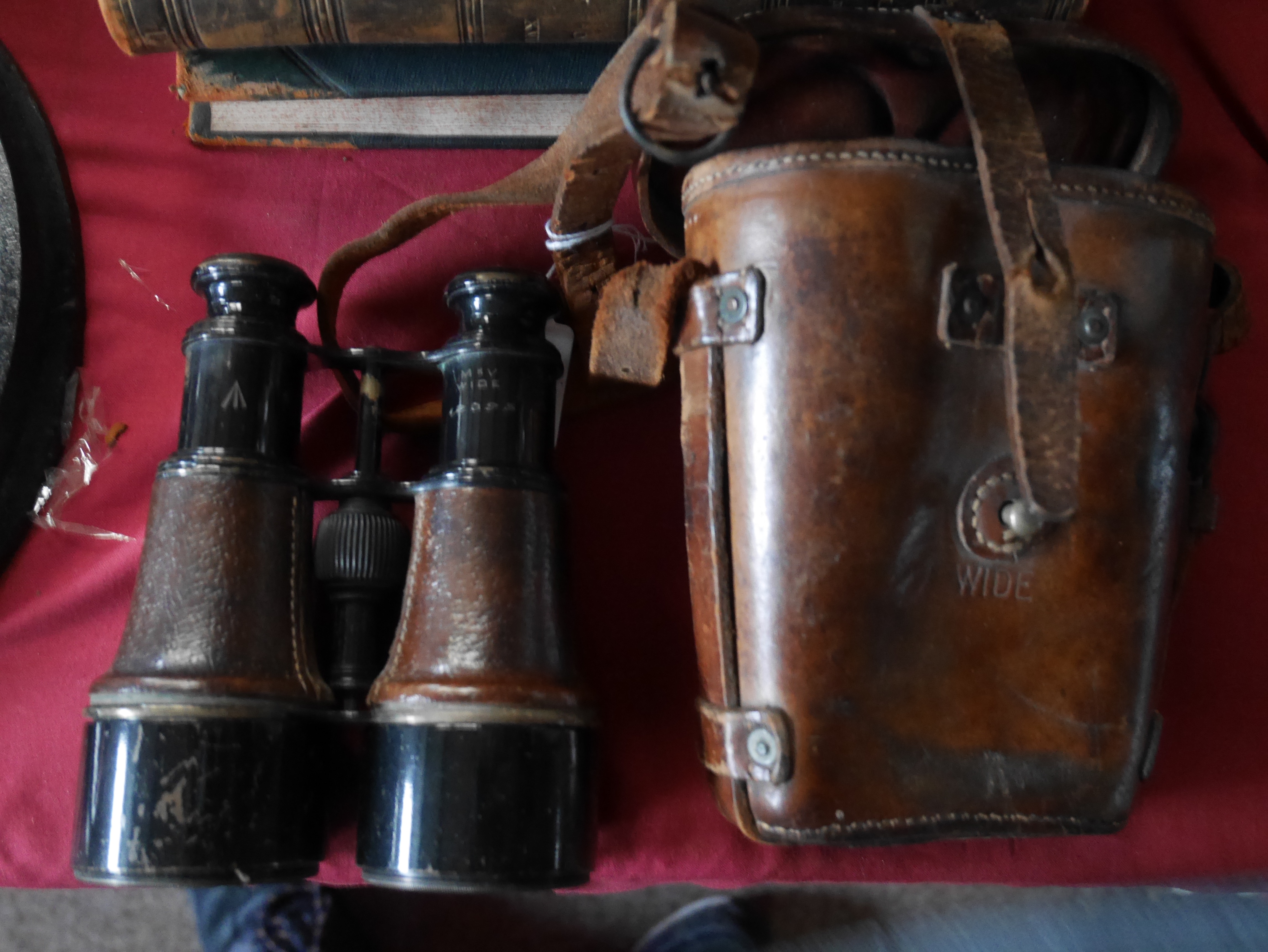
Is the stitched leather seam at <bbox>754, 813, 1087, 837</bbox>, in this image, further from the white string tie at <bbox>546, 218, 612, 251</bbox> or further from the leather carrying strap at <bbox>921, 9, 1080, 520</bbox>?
the white string tie at <bbox>546, 218, 612, 251</bbox>

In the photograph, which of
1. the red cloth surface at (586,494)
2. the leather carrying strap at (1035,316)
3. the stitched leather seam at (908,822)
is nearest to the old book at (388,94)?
the red cloth surface at (586,494)

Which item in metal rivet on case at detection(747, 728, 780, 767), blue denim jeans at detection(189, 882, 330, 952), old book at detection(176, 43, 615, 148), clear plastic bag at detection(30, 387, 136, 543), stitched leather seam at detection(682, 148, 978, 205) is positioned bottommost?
blue denim jeans at detection(189, 882, 330, 952)

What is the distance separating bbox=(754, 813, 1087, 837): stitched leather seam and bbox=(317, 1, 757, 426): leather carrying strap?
0.58 metres

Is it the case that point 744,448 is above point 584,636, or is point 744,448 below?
above

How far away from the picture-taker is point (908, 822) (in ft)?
2.81

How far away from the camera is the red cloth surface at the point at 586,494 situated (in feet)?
3.67

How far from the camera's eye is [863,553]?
84cm

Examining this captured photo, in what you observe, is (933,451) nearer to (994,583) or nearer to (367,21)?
(994,583)

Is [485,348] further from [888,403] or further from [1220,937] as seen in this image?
[1220,937]

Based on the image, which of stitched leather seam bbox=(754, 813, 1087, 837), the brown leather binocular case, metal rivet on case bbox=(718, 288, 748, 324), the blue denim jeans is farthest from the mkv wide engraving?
the blue denim jeans

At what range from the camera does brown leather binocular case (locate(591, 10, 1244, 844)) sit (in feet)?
2.74

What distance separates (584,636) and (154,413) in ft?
2.10

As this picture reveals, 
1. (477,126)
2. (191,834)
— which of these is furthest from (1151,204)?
(191,834)

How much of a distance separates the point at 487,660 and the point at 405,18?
74cm
